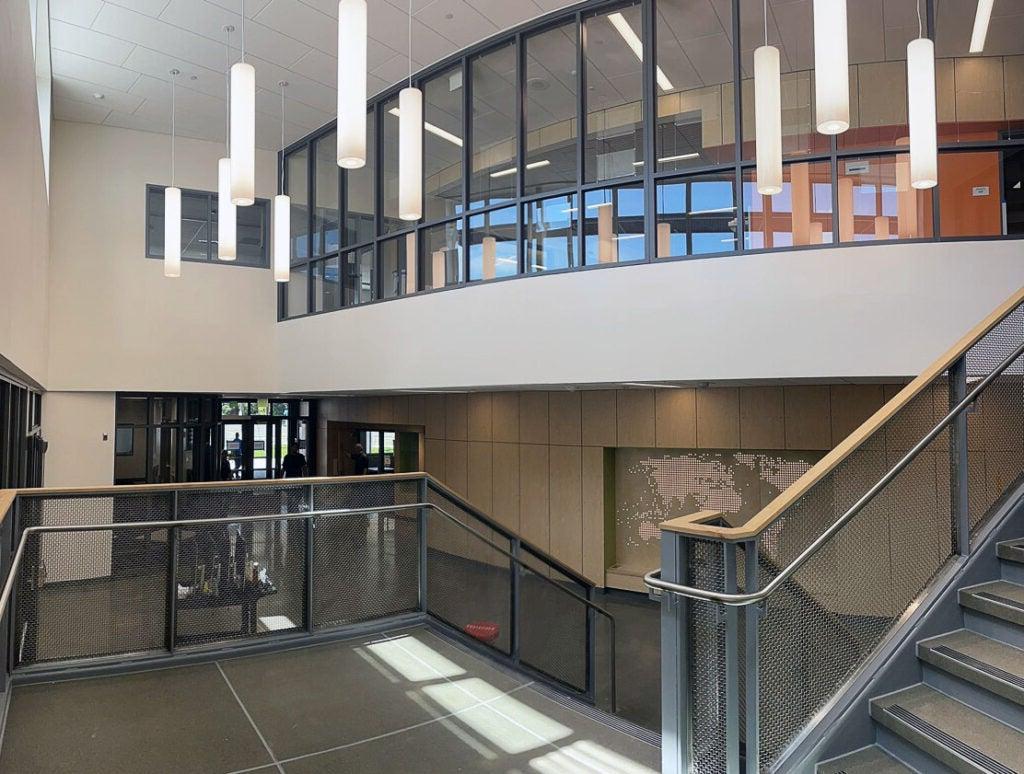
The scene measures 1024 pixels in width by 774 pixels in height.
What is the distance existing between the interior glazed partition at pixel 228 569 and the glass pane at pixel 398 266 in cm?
400

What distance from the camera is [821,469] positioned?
2562mm

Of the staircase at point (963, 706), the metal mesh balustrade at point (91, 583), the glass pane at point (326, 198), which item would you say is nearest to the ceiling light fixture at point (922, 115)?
the staircase at point (963, 706)

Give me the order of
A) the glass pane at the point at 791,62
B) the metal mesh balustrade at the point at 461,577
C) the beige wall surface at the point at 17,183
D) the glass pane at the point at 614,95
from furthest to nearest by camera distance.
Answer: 1. the glass pane at the point at 614,95
2. the glass pane at the point at 791,62
3. the metal mesh balustrade at the point at 461,577
4. the beige wall surface at the point at 17,183

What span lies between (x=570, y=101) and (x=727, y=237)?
2490 mm

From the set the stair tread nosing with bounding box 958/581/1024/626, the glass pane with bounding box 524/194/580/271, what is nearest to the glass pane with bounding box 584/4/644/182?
the glass pane with bounding box 524/194/580/271

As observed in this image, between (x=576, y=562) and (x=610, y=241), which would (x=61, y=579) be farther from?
(x=576, y=562)

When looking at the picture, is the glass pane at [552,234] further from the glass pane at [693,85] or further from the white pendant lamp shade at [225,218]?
the white pendant lamp shade at [225,218]

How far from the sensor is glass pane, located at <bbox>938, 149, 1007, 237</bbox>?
207 inches

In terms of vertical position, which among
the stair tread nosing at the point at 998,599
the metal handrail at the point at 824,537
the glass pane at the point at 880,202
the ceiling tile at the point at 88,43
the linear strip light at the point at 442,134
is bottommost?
the stair tread nosing at the point at 998,599

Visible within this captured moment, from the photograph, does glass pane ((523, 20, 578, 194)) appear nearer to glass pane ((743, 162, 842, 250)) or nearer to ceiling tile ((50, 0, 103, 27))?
glass pane ((743, 162, 842, 250))

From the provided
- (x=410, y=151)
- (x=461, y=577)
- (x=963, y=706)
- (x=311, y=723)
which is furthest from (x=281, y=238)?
(x=963, y=706)

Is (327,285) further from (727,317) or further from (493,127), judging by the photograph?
(727,317)

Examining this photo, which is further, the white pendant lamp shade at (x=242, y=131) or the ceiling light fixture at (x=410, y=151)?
the ceiling light fixture at (x=410, y=151)

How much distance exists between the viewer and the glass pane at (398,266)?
8305 mm
